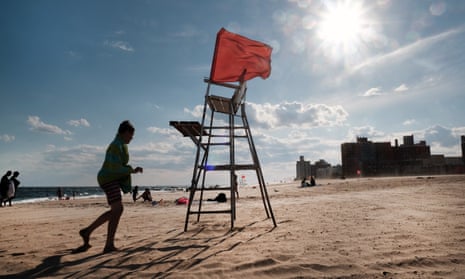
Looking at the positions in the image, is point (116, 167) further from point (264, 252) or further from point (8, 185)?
point (8, 185)

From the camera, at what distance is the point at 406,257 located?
3.87m

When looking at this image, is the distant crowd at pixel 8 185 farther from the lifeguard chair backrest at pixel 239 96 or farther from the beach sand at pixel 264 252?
the lifeguard chair backrest at pixel 239 96

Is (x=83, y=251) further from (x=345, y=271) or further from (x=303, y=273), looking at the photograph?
(x=345, y=271)

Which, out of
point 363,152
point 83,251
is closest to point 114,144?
point 83,251

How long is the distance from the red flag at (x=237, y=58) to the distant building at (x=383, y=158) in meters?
93.5

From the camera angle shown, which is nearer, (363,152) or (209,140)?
(209,140)

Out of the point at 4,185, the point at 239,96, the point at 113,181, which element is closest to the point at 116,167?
the point at 113,181

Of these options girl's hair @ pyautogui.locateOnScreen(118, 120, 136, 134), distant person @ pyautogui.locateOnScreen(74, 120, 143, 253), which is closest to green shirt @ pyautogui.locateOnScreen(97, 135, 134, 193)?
distant person @ pyautogui.locateOnScreen(74, 120, 143, 253)

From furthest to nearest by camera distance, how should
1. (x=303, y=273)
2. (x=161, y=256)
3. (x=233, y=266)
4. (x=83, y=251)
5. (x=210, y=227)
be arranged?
(x=210, y=227), (x=83, y=251), (x=161, y=256), (x=233, y=266), (x=303, y=273)

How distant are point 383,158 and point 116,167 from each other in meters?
122

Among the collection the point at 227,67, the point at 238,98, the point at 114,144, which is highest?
the point at 227,67

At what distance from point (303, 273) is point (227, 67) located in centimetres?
451

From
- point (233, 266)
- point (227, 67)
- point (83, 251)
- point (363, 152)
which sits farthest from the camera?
point (363, 152)

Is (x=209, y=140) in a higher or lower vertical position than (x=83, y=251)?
higher
